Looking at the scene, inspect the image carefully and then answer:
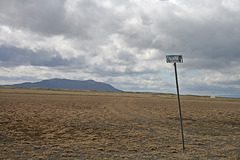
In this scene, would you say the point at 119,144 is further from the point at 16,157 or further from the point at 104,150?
the point at 16,157

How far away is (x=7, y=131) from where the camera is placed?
11.1 m

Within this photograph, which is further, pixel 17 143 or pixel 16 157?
pixel 17 143

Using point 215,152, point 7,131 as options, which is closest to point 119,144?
point 215,152

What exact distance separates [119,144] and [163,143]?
83.0 inches

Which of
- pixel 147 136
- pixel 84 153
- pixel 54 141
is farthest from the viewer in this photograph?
pixel 147 136

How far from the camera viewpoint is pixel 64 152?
24.4 feet

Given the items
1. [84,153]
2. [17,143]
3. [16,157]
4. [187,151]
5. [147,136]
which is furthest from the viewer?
[147,136]

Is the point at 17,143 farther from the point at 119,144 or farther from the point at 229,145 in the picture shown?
the point at 229,145

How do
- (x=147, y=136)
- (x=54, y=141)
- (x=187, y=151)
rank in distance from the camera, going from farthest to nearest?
(x=147, y=136)
(x=54, y=141)
(x=187, y=151)

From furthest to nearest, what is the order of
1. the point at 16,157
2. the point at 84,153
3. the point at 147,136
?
the point at 147,136
the point at 84,153
the point at 16,157

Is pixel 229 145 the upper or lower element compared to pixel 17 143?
lower

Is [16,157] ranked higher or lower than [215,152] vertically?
higher

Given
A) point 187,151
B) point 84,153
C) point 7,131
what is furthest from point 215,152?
point 7,131

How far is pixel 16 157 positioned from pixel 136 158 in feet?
13.7
